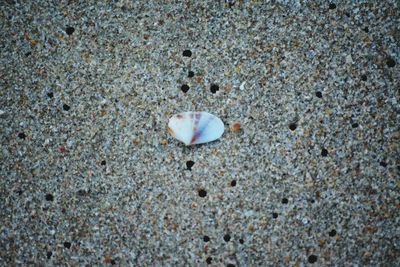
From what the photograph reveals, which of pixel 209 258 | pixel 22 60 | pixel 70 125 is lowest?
pixel 209 258

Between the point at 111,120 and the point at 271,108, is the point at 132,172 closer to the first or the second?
the point at 111,120

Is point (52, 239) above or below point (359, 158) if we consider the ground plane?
below

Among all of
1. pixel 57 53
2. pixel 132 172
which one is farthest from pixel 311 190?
pixel 57 53

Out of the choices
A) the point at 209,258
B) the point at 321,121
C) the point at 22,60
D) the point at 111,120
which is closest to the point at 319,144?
the point at 321,121

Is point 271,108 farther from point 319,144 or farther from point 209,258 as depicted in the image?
point 209,258
